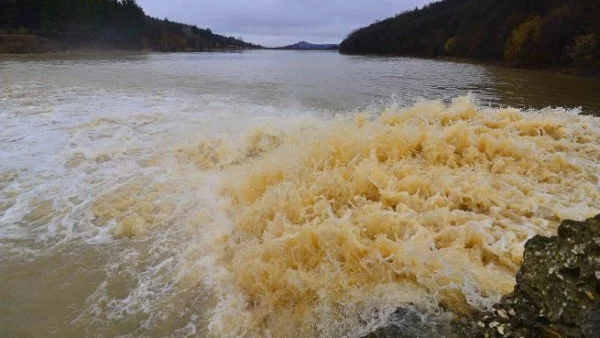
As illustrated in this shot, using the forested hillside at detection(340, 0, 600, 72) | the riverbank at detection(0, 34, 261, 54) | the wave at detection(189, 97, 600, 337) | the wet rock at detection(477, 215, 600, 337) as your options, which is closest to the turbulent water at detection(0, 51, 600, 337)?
the wave at detection(189, 97, 600, 337)

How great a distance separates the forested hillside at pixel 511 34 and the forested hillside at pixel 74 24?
51.4 metres

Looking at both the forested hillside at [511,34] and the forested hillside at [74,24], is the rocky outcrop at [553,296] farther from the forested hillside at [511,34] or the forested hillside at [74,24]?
the forested hillside at [74,24]

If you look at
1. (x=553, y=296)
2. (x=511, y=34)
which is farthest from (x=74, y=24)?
(x=553, y=296)

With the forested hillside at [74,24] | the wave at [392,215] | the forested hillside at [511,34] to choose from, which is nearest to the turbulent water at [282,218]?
the wave at [392,215]

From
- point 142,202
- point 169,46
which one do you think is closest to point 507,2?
point 142,202

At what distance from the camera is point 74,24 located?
60.3 meters

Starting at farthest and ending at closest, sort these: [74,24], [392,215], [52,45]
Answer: [74,24], [52,45], [392,215]

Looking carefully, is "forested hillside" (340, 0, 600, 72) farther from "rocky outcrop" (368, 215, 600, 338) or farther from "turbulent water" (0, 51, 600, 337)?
"rocky outcrop" (368, 215, 600, 338)

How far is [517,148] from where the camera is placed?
6164mm

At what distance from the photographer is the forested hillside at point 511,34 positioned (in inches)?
957

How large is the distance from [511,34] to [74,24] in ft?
203

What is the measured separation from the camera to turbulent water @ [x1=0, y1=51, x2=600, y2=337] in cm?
370

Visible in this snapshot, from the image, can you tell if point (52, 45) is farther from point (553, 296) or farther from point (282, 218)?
point (553, 296)

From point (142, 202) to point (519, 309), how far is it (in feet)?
17.8
